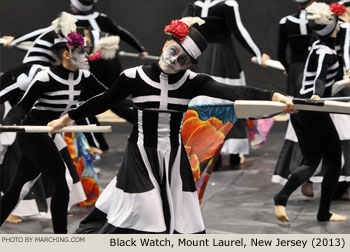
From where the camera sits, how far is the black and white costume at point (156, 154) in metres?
4.52

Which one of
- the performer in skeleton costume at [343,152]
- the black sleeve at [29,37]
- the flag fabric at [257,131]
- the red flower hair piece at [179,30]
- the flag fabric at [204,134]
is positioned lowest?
the flag fabric at [257,131]

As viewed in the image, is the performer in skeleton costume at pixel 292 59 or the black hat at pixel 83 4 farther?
the black hat at pixel 83 4

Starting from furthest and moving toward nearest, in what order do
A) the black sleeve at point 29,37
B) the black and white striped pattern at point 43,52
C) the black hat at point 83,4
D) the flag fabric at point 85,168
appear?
the black hat at point 83,4
the black sleeve at point 29,37
the flag fabric at point 85,168
the black and white striped pattern at point 43,52

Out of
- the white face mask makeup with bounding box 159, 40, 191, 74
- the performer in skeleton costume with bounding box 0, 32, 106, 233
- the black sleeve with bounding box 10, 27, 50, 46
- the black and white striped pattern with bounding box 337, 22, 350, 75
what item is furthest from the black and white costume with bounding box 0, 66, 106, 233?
the black and white striped pattern with bounding box 337, 22, 350, 75

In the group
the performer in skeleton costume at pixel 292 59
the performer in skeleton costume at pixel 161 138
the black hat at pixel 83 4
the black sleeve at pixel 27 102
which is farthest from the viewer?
the black hat at pixel 83 4

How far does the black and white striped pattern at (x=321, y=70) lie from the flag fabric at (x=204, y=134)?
652 millimetres

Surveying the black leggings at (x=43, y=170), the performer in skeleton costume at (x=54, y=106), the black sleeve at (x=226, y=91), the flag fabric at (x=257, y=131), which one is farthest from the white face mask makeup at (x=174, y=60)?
the flag fabric at (x=257, y=131)

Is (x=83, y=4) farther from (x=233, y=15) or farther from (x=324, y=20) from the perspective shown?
(x=324, y=20)

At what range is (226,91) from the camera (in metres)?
4.49

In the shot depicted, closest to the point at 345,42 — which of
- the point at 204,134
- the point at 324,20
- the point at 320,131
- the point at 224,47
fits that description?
the point at 324,20

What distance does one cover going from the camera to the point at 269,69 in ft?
28.3

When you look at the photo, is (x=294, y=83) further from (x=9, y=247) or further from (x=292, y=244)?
(x=9, y=247)

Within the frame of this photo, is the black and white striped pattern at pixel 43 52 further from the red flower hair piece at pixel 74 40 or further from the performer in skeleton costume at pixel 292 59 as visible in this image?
the performer in skeleton costume at pixel 292 59

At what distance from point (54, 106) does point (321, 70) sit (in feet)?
5.87
